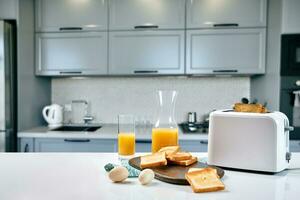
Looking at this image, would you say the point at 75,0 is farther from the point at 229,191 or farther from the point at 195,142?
the point at 229,191

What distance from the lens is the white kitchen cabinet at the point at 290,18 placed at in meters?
2.26

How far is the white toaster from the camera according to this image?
39.9 inches

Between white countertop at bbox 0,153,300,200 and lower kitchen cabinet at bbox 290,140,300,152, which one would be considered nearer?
white countertop at bbox 0,153,300,200

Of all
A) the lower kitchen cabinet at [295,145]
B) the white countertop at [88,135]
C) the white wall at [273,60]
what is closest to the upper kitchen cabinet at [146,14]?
the white wall at [273,60]

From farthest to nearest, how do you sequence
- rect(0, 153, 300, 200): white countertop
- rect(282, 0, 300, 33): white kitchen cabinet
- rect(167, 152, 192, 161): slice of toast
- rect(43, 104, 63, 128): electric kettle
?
rect(43, 104, 63, 128): electric kettle, rect(282, 0, 300, 33): white kitchen cabinet, rect(167, 152, 192, 161): slice of toast, rect(0, 153, 300, 200): white countertop

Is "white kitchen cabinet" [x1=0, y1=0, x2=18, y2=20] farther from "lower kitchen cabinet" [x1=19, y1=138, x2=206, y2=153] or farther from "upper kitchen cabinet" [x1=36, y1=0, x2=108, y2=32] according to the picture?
"lower kitchen cabinet" [x1=19, y1=138, x2=206, y2=153]

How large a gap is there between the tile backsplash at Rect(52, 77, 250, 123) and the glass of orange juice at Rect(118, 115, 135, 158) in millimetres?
1674

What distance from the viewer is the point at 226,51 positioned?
2531 mm

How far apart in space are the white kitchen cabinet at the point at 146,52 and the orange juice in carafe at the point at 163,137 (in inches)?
57.0

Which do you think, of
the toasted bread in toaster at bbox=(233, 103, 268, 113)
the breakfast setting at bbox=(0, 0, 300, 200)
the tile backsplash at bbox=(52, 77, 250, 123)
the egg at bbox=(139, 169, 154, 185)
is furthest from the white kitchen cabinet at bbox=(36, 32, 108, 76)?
the egg at bbox=(139, 169, 154, 185)

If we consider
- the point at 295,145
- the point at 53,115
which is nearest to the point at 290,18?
the point at 295,145

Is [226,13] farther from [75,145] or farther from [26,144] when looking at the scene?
[26,144]

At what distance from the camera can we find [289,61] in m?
2.25

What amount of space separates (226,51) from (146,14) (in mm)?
846
